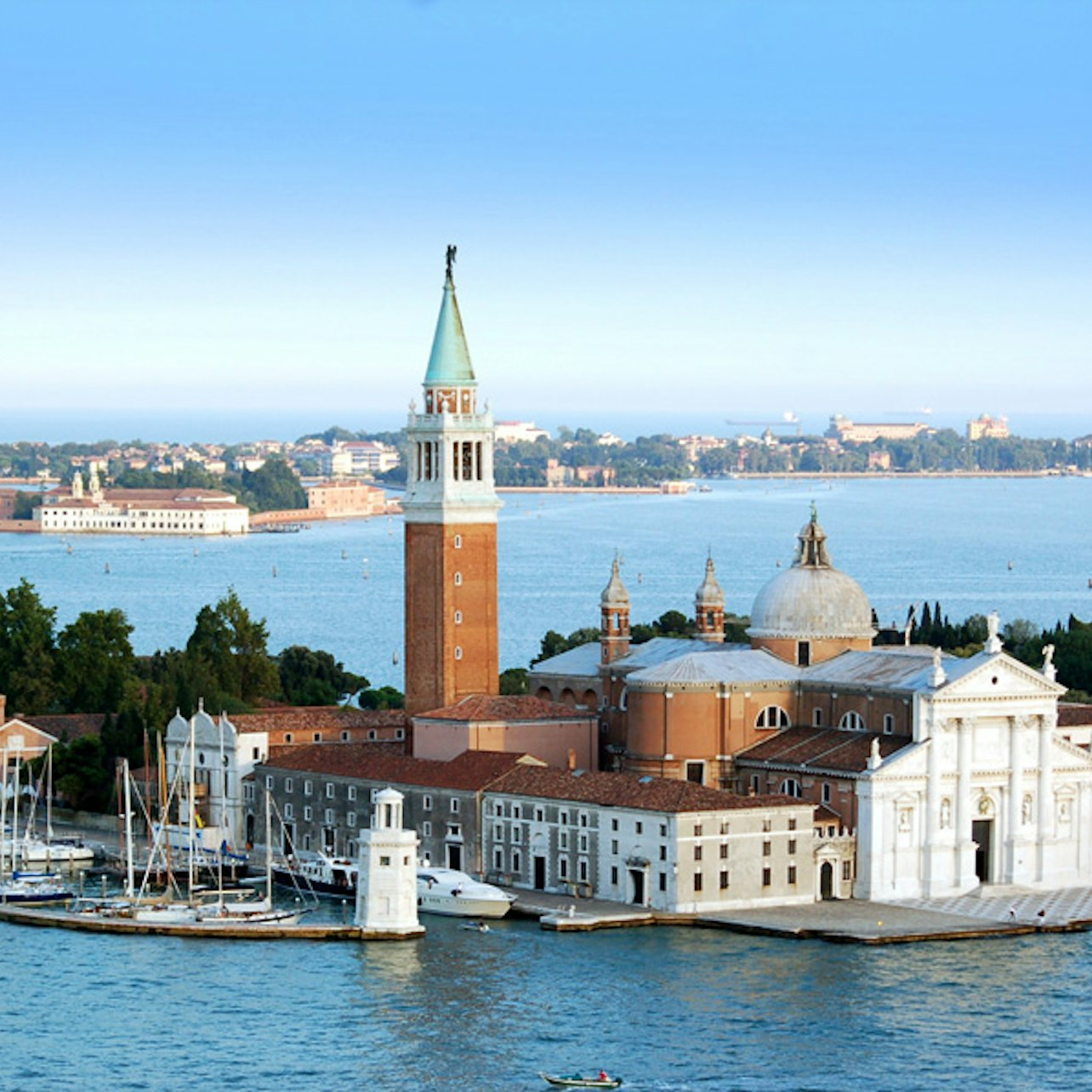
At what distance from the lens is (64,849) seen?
4356cm

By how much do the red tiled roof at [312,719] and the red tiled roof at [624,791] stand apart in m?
4.71

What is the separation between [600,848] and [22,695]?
63.1ft

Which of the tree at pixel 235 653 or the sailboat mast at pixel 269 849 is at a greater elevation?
the tree at pixel 235 653

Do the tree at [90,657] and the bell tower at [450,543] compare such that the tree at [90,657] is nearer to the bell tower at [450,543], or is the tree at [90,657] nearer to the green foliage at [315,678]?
the green foliage at [315,678]

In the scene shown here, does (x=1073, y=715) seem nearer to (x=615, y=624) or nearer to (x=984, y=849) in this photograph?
(x=984, y=849)

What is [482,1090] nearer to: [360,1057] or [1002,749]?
[360,1057]

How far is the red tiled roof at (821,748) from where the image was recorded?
40406 millimetres

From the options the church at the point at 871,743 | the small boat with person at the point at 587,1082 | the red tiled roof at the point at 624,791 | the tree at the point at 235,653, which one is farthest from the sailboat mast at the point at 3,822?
the small boat with person at the point at 587,1082

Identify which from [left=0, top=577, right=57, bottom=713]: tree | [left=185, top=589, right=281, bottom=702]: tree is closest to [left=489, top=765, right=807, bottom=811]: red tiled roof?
[left=185, top=589, right=281, bottom=702]: tree

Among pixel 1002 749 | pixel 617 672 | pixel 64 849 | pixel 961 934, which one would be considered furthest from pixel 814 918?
pixel 64 849

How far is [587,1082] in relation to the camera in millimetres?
29656

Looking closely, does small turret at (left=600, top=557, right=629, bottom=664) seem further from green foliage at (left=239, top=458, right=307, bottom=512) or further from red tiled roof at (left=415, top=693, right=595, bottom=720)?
green foliage at (left=239, top=458, right=307, bottom=512)

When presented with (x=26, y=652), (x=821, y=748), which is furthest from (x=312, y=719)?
(x=26, y=652)

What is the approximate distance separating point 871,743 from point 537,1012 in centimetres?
936
